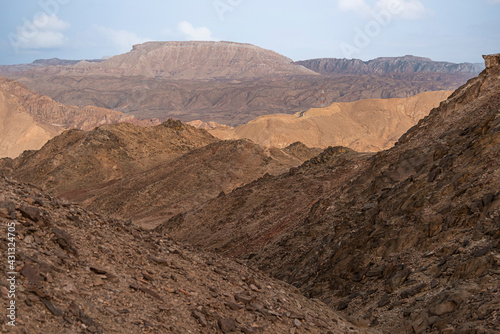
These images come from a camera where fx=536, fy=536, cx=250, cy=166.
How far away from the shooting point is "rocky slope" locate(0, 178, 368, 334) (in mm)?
6430

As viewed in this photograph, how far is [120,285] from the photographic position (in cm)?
756

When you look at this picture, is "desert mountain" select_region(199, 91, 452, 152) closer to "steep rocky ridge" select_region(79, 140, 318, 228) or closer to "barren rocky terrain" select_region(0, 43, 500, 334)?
"steep rocky ridge" select_region(79, 140, 318, 228)

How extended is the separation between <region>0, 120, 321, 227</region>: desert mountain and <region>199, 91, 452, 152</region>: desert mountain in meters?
20.2

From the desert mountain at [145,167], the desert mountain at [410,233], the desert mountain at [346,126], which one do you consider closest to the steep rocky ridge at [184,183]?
the desert mountain at [145,167]

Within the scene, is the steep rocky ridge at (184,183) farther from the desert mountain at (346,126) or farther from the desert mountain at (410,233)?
the desert mountain at (346,126)

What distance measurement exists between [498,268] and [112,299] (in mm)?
6888

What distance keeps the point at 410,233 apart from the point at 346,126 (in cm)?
7687

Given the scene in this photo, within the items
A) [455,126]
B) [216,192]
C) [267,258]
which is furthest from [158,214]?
[455,126]

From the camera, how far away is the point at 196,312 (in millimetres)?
7645

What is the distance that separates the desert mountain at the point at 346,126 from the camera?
8025 cm

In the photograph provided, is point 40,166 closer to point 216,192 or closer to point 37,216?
point 216,192

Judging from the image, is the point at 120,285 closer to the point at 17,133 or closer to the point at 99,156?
the point at 99,156

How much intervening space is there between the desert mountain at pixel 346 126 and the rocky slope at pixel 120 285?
2665 inches


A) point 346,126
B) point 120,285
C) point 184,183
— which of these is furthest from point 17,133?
point 120,285
